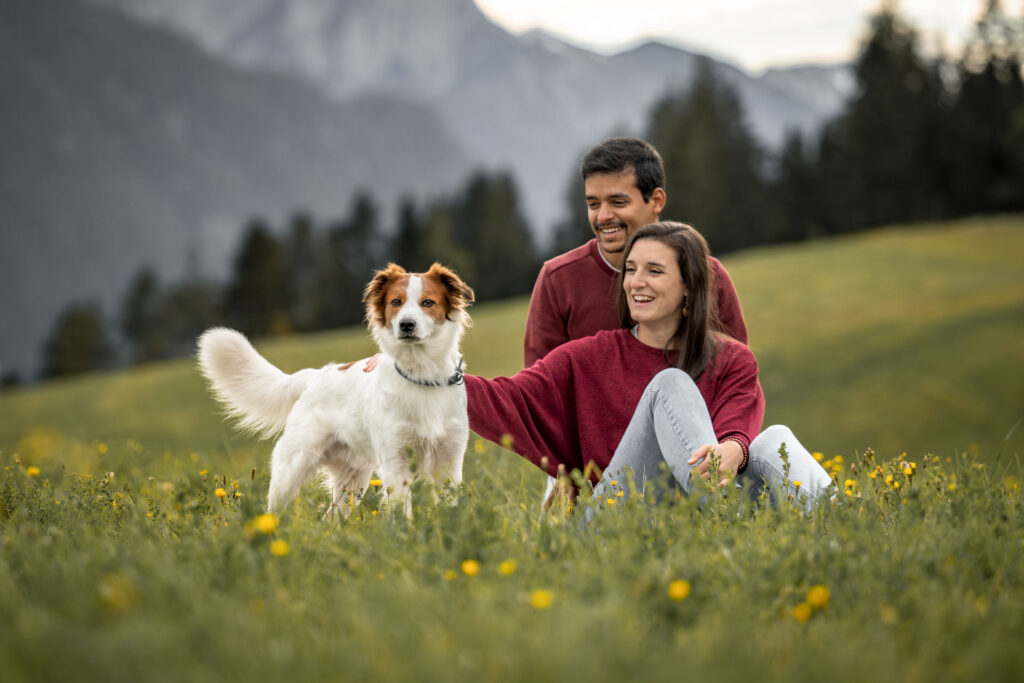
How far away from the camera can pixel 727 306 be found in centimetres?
480

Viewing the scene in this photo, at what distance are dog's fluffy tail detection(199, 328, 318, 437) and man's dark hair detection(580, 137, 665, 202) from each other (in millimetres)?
2046

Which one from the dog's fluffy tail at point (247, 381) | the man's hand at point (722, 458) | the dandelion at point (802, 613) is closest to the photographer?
the dandelion at point (802, 613)

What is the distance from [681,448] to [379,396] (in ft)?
5.18

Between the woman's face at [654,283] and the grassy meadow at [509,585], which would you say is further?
the woman's face at [654,283]

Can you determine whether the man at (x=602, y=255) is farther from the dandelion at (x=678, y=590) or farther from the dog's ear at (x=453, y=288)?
the dandelion at (x=678, y=590)

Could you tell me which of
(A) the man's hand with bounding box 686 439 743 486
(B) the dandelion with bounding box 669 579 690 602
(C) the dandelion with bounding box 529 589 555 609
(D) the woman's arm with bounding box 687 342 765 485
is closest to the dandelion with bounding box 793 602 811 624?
(B) the dandelion with bounding box 669 579 690 602

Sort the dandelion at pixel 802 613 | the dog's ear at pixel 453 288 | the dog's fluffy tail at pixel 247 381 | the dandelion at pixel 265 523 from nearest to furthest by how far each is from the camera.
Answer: the dandelion at pixel 802 613 < the dandelion at pixel 265 523 < the dog's ear at pixel 453 288 < the dog's fluffy tail at pixel 247 381

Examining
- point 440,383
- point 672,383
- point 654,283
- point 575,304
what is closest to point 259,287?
point 575,304

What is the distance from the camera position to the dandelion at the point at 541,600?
7.59ft

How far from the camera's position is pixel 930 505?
11.3ft

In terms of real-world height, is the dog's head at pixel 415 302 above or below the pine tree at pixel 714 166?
below

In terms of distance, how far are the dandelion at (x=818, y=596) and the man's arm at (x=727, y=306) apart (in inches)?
94.2

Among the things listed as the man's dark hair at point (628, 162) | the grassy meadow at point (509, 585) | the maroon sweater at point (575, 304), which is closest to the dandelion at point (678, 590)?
the grassy meadow at point (509, 585)

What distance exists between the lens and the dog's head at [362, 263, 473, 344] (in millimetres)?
4215
